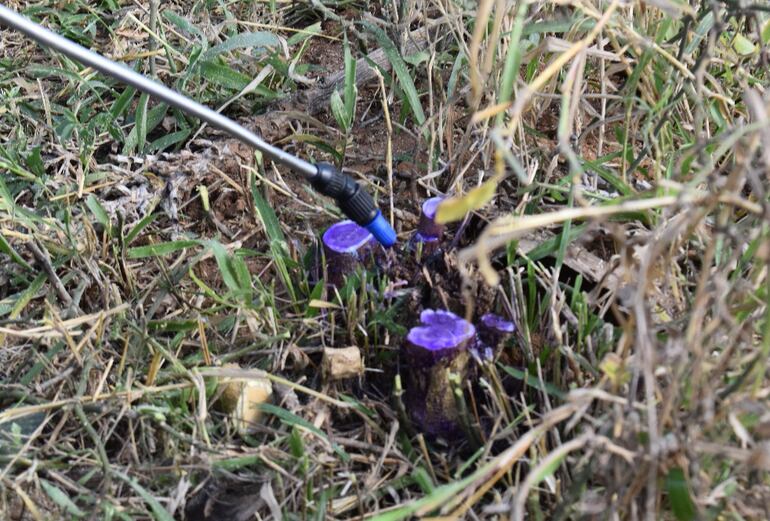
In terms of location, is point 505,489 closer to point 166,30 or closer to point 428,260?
point 428,260

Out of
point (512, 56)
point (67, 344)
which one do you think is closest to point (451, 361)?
point (512, 56)

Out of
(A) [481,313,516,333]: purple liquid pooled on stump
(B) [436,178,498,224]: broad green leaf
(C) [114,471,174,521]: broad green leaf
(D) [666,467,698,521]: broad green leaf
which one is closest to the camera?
(B) [436,178,498,224]: broad green leaf

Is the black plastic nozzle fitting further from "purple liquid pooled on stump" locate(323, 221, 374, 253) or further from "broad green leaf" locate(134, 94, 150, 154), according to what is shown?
"broad green leaf" locate(134, 94, 150, 154)

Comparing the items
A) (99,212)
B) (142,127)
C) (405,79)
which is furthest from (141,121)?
(405,79)

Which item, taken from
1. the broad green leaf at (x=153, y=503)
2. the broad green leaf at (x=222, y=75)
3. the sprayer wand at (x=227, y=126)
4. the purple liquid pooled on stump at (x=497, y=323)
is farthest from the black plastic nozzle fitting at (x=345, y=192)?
the broad green leaf at (x=222, y=75)

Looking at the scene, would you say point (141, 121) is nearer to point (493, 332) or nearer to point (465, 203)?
point (493, 332)

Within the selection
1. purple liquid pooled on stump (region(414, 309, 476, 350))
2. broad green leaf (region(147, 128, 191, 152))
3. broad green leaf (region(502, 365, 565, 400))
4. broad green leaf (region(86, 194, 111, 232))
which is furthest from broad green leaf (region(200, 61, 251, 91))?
broad green leaf (region(502, 365, 565, 400))
